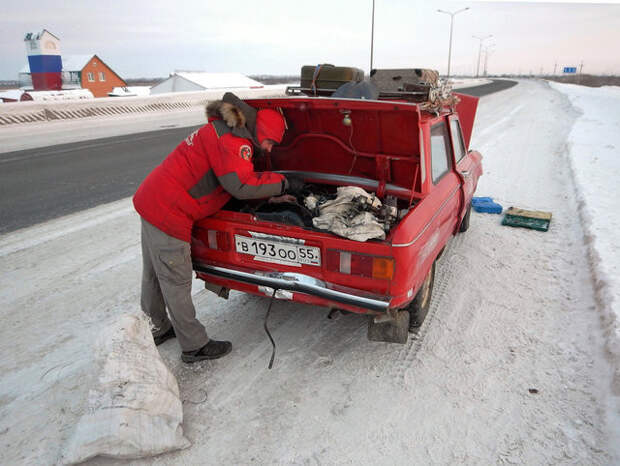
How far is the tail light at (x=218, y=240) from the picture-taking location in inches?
118

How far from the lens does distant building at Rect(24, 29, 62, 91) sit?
47.1m

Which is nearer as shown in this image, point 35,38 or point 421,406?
point 421,406

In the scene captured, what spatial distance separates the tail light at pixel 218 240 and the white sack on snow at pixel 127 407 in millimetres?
792

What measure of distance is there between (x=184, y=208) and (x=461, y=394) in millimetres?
2123

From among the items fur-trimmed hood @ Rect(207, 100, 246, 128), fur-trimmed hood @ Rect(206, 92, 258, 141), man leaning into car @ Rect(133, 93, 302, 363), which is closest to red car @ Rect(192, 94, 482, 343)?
man leaning into car @ Rect(133, 93, 302, 363)

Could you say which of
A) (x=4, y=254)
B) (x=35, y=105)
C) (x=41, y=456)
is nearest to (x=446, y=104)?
(x=41, y=456)

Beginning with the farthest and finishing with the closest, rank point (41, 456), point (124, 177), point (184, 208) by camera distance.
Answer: point (124, 177) < point (184, 208) < point (41, 456)

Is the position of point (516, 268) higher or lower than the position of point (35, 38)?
lower

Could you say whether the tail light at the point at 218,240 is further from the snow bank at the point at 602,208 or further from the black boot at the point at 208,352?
the snow bank at the point at 602,208

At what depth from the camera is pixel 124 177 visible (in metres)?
8.34

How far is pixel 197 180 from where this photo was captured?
9.06 feet

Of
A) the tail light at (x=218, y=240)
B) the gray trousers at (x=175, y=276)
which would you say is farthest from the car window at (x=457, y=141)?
the gray trousers at (x=175, y=276)

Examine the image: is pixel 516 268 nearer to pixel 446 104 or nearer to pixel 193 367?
pixel 446 104

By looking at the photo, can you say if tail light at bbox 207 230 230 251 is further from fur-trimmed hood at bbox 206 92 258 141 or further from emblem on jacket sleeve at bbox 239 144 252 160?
fur-trimmed hood at bbox 206 92 258 141
